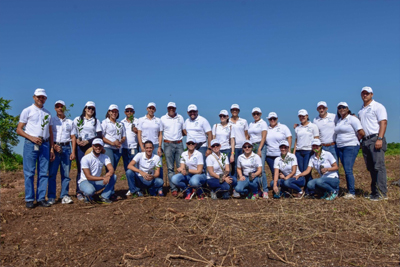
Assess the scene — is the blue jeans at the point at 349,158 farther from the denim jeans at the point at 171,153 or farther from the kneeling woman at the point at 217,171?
the denim jeans at the point at 171,153

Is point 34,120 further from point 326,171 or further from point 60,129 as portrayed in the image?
point 326,171

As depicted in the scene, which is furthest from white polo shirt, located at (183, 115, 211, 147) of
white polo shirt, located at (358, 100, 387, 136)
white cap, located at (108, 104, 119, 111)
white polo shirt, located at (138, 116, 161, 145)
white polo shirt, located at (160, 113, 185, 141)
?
white polo shirt, located at (358, 100, 387, 136)

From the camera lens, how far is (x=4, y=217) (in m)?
6.02

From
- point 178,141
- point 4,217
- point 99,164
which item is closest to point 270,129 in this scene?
point 178,141

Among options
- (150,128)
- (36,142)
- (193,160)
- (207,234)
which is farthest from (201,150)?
(36,142)

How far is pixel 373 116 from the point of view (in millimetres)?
6242

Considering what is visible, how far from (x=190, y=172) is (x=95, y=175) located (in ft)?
6.11

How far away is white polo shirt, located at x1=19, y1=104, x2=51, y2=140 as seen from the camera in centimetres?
616

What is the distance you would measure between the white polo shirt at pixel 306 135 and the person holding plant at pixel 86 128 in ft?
13.4

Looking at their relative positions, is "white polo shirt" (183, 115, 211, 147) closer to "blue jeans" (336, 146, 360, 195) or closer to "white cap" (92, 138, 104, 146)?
"white cap" (92, 138, 104, 146)

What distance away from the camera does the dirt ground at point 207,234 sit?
391cm

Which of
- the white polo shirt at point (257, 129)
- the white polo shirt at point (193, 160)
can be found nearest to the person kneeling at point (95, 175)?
the white polo shirt at point (193, 160)

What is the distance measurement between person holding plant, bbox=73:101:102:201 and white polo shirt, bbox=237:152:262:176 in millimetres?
2920

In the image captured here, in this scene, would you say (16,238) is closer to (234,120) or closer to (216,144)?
(216,144)
